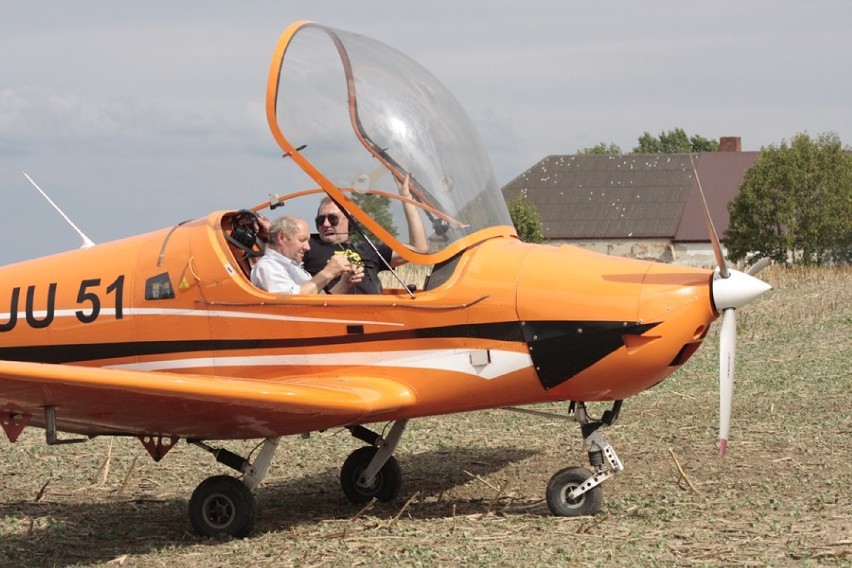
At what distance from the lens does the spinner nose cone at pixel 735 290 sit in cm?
613

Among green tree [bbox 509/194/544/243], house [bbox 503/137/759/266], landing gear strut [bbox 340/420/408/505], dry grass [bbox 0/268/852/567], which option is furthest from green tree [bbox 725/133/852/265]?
landing gear strut [bbox 340/420/408/505]

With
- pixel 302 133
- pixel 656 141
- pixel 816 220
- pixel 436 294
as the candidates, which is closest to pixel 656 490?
pixel 436 294

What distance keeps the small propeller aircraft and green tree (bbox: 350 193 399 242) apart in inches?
1.0

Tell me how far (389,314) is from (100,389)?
1663mm

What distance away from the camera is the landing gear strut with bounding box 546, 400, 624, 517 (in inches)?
269

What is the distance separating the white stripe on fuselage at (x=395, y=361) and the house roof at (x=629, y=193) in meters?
55.2

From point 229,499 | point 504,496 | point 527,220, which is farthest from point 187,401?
point 527,220

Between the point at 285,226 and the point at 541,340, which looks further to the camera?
the point at 285,226

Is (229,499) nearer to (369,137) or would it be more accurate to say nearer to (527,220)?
(369,137)

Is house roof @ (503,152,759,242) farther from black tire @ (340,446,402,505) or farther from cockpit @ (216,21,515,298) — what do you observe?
cockpit @ (216,21,515,298)

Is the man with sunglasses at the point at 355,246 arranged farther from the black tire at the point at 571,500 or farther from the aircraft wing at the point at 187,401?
the black tire at the point at 571,500

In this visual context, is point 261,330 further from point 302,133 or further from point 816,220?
point 816,220

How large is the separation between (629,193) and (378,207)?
6030 centimetres

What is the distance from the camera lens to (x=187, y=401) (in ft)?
20.5
